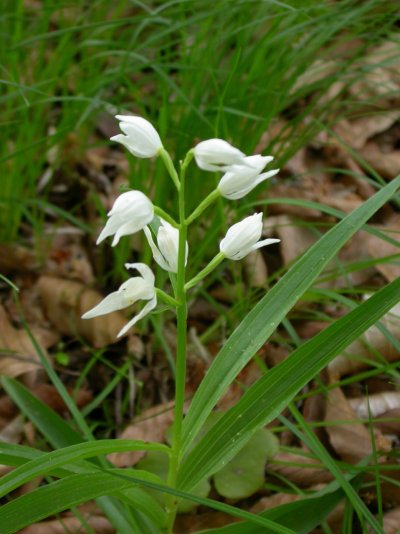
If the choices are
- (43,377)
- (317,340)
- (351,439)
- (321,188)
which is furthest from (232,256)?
(321,188)

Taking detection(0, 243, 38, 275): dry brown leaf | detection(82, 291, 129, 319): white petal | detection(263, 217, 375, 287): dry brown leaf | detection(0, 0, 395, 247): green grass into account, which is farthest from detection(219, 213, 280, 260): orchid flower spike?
detection(0, 243, 38, 275): dry brown leaf

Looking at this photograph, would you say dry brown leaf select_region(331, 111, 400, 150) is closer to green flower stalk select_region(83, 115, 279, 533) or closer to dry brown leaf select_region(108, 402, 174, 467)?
dry brown leaf select_region(108, 402, 174, 467)

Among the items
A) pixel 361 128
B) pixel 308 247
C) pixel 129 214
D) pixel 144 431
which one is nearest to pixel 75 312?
pixel 144 431

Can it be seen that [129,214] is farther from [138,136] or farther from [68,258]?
[68,258]

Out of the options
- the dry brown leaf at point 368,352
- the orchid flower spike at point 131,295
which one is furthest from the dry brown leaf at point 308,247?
the orchid flower spike at point 131,295

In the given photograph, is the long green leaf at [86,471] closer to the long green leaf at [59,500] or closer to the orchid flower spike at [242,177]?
the long green leaf at [59,500]

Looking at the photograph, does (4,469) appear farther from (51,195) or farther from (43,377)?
(51,195)
